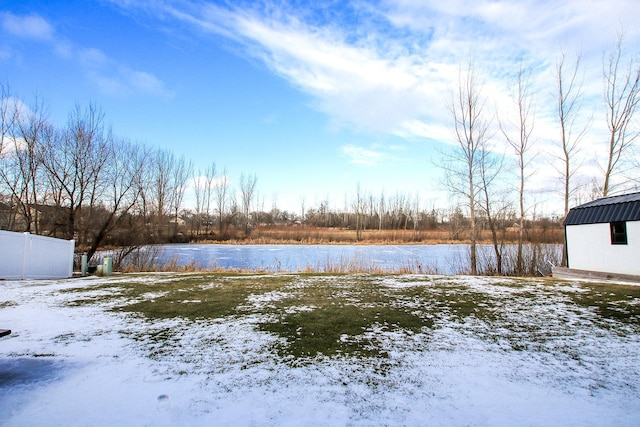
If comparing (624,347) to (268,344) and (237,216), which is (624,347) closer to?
(268,344)

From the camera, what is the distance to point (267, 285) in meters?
7.29

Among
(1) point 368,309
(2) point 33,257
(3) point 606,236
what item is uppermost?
(3) point 606,236

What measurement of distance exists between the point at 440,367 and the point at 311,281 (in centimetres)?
525

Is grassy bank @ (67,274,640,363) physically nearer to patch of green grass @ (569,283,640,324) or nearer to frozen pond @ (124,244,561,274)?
patch of green grass @ (569,283,640,324)

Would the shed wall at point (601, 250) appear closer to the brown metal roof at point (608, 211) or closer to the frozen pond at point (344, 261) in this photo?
the brown metal roof at point (608, 211)

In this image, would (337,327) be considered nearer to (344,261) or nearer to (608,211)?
(608,211)

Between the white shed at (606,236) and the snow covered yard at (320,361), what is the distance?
3.43 metres

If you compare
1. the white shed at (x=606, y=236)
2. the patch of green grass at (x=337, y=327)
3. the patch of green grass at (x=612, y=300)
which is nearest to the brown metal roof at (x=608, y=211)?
the white shed at (x=606, y=236)

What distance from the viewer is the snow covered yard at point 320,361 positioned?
215cm

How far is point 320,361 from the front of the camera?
2941 mm

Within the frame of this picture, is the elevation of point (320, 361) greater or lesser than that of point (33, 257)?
lesser

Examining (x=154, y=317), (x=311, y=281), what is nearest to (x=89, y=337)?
(x=154, y=317)

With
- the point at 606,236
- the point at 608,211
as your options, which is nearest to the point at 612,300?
the point at 606,236

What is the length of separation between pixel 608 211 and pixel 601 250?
106cm
